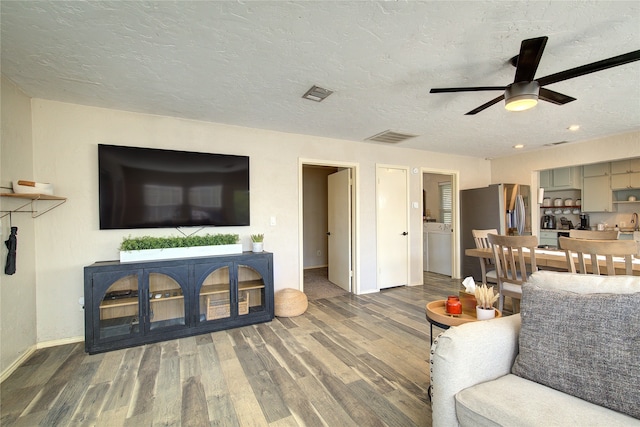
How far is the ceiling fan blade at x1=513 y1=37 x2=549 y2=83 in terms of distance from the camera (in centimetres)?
151

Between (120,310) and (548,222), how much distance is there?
25.3 feet

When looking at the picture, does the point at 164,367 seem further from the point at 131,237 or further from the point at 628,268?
the point at 628,268

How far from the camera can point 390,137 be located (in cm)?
404

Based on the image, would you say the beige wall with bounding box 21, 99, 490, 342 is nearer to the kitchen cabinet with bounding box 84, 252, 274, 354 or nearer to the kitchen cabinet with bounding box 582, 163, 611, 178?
the kitchen cabinet with bounding box 84, 252, 274, 354

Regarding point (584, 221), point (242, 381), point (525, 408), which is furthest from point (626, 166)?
point (242, 381)

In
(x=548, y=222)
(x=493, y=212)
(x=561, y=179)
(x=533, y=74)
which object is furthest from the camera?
(x=548, y=222)

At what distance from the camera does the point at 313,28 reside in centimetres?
171

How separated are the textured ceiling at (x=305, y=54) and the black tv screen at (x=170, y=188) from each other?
496 mm

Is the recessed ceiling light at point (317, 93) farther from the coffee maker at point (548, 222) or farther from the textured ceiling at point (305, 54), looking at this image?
the coffee maker at point (548, 222)

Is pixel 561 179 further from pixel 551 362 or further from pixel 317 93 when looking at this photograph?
pixel 551 362

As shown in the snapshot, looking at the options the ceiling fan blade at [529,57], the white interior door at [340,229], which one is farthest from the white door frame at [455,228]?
the ceiling fan blade at [529,57]

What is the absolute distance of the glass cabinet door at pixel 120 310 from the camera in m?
2.55

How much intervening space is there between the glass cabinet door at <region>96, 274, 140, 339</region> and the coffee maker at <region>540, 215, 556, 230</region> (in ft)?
24.4

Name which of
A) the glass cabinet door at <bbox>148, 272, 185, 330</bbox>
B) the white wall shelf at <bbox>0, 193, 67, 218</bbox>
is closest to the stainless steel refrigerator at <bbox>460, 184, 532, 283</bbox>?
the glass cabinet door at <bbox>148, 272, 185, 330</bbox>
